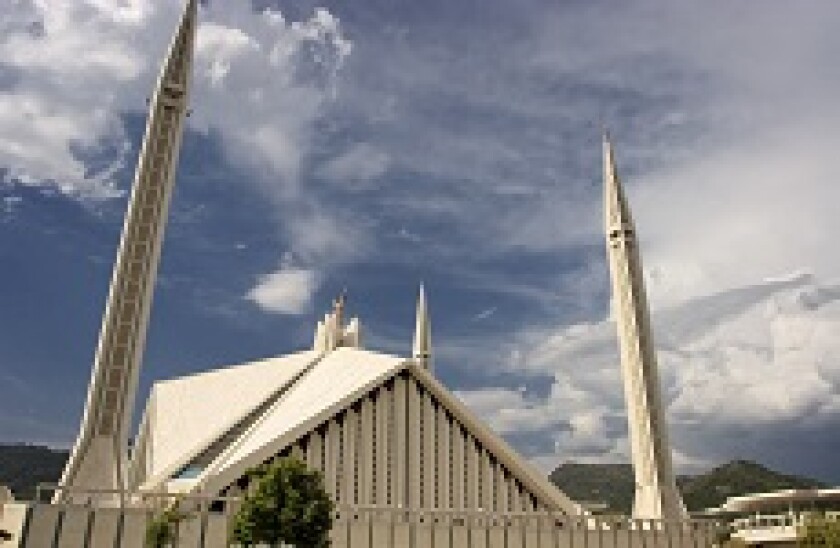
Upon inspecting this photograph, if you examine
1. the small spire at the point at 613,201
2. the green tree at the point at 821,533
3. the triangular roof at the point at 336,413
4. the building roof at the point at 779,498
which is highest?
the small spire at the point at 613,201

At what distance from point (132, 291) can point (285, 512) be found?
16.8m

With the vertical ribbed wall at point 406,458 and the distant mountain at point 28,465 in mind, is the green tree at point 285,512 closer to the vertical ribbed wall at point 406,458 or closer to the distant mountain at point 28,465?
the vertical ribbed wall at point 406,458

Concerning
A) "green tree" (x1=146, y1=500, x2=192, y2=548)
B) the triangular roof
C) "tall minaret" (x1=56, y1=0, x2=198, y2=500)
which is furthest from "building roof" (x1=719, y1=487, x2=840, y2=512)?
"tall minaret" (x1=56, y1=0, x2=198, y2=500)

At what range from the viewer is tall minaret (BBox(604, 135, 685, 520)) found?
1622 inches

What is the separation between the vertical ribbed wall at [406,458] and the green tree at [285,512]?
42.4 feet

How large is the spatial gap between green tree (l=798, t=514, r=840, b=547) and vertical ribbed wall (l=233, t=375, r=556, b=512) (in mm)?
12525

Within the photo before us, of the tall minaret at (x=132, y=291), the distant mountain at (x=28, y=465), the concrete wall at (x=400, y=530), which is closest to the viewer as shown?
the concrete wall at (x=400, y=530)

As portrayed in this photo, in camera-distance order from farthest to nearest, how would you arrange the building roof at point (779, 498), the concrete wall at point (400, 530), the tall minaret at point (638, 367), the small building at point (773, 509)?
the building roof at point (779, 498) → the small building at point (773, 509) → the tall minaret at point (638, 367) → the concrete wall at point (400, 530)

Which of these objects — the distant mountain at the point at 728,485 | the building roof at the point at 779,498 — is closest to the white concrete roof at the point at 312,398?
the building roof at the point at 779,498

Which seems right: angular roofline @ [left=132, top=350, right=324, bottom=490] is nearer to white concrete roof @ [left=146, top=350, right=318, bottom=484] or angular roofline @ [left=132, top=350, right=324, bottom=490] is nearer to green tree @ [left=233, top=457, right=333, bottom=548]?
white concrete roof @ [left=146, top=350, right=318, bottom=484]

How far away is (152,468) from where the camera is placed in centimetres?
4572

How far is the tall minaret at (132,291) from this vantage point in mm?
33031

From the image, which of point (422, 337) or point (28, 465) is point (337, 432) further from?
point (28, 465)

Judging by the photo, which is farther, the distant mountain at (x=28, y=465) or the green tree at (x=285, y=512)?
the distant mountain at (x=28, y=465)
